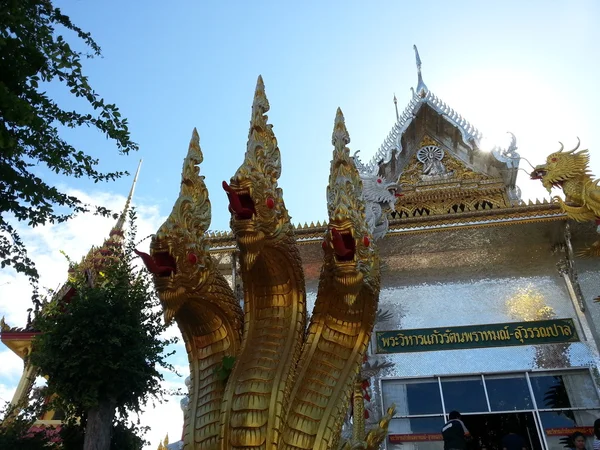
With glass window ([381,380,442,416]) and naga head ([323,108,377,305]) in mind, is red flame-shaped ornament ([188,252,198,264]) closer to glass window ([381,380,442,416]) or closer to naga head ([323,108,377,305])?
naga head ([323,108,377,305])

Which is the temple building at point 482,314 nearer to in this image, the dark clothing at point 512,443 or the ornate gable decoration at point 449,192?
the ornate gable decoration at point 449,192

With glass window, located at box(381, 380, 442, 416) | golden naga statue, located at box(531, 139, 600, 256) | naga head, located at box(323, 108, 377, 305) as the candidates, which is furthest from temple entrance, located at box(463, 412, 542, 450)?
naga head, located at box(323, 108, 377, 305)

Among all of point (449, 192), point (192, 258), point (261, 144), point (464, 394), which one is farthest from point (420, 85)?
point (192, 258)

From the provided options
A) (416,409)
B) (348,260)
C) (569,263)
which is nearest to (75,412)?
(416,409)

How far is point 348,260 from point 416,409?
4.24 meters

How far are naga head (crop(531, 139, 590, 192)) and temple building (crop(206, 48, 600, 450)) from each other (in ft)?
1.39

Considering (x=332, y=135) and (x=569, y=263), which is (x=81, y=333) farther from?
(x=569, y=263)

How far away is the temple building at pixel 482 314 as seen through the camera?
7.06 m

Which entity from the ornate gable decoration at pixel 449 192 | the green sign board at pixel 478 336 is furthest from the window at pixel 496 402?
the ornate gable decoration at pixel 449 192

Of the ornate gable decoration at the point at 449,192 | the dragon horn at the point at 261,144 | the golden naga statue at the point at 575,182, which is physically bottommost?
the dragon horn at the point at 261,144

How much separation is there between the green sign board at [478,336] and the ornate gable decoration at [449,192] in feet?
7.79

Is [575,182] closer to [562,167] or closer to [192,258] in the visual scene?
[562,167]

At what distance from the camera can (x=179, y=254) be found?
12.2ft

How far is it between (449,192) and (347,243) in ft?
20.2
